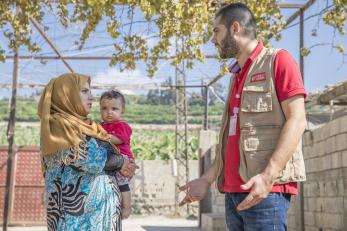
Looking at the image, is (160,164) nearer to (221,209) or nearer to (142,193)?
(142,193)

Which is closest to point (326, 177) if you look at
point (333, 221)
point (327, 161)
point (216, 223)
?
point (327, 161)

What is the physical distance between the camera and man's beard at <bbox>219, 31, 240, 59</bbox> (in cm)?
254

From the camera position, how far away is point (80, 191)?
10.6ft

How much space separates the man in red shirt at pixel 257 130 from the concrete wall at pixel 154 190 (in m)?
16.5

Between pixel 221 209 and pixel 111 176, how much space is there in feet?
29.0

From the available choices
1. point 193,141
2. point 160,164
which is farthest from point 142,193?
point 193,141

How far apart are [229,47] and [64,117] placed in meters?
1.10

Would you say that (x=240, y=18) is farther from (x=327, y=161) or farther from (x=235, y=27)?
(x=327, y=161)

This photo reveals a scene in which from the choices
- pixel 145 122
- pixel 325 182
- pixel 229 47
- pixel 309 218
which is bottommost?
pixel 309 218

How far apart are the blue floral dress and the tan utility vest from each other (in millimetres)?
1056

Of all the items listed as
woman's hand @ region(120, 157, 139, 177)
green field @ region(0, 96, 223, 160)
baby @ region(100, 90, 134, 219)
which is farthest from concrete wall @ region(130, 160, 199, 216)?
woman's hand @ region(120, 157, 139, 177)

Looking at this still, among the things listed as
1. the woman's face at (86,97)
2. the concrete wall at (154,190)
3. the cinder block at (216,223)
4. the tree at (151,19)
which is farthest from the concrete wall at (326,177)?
the concrete wall at (154,190)

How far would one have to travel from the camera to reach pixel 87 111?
335 centimetres

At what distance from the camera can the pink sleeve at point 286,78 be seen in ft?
7.64
